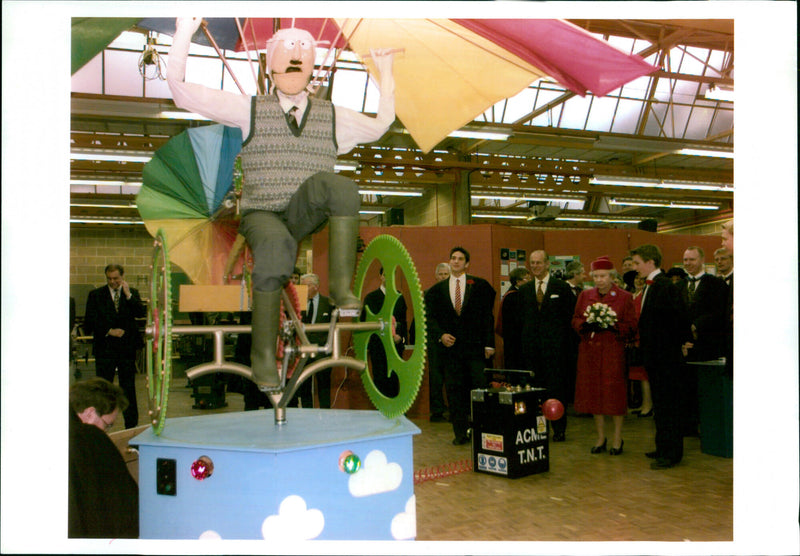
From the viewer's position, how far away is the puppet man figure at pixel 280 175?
2055mm

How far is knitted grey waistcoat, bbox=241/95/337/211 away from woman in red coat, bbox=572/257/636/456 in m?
3.04

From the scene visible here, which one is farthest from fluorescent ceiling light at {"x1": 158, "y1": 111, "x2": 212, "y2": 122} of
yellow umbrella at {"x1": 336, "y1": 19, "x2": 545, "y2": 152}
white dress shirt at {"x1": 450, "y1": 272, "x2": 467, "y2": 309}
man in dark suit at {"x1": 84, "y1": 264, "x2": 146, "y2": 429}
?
yellow umbrella at {"x1": 336, "y1": 19, "x2": 545, "y2": 152}

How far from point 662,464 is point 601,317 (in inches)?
40.6

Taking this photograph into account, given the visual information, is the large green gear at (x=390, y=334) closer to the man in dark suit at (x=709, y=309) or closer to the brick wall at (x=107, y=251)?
the man in dark suit at (x=709, y=309)

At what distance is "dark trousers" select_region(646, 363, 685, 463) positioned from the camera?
446 centimetres

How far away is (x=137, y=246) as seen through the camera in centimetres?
1888

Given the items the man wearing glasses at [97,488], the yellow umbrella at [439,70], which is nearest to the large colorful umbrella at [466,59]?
the yellow umbrella at [439,70]

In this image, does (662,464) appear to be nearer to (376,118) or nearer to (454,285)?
(454,285)

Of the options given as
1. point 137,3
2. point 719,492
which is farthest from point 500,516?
point 137,3

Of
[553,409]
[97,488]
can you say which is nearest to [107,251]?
[553,409]

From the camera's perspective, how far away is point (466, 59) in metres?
2.40

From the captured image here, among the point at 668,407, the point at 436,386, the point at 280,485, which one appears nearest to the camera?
the point at 280,485

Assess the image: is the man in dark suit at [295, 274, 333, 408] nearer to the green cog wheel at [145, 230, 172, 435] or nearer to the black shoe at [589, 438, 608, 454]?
the black shoe at [589, 438, 608, 454]

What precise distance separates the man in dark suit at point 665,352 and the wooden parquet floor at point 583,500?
22cm
